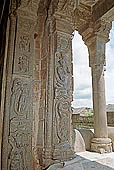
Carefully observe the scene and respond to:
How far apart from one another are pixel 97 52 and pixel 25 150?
294 centimetres

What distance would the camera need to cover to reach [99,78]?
13.3 feet

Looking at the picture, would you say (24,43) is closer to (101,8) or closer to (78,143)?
(101,8)

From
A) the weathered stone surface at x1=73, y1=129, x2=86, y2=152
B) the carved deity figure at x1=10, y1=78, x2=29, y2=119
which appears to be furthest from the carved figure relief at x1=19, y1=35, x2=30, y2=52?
the weathered stone surface at x1=73, y1=129, x2=86, y2=152

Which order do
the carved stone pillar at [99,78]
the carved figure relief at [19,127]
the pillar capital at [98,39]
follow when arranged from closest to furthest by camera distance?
1. the carved figure relief at [19,127]
2. the carved stone pillar at [99,78]
3. the pillar capital at [98,39]

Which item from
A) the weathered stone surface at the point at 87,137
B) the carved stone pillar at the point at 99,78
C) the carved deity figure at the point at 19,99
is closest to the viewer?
the carved deity figure at the point at 19,99

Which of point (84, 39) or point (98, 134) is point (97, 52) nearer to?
point (84, 39)

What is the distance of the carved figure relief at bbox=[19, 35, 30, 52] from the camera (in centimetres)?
268

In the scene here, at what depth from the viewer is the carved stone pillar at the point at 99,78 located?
12.5 feet

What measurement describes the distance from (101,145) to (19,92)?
7.71 ft

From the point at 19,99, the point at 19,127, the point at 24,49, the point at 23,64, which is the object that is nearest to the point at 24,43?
the point at 24,49

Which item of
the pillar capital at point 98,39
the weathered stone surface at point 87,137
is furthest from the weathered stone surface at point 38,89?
the weathered stone surface at point 87,137

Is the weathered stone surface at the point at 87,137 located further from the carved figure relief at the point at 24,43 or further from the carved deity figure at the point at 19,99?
the carved figure relief at the point at 24,43

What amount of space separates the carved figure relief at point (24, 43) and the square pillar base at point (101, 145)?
260 centimetres

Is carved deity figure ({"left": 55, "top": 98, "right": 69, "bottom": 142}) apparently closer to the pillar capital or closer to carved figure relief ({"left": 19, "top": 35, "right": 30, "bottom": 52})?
carved figure relief ({"left": 19, "top": 35, "right": 30, "bottom": 52})
